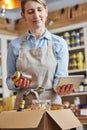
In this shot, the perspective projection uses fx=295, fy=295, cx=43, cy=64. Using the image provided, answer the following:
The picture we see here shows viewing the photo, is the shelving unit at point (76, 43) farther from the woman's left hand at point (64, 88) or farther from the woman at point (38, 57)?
the woman's left hand at point (64, 88)

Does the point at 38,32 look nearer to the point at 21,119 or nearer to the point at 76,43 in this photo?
the point at 21,119

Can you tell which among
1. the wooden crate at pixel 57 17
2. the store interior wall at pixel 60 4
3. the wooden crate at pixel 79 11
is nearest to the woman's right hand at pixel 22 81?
the wooden crate at pixel 79 11

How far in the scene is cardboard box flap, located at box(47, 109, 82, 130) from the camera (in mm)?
1168

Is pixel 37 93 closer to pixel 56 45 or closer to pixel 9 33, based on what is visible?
pixel 56 45

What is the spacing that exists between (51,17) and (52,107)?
3.52m

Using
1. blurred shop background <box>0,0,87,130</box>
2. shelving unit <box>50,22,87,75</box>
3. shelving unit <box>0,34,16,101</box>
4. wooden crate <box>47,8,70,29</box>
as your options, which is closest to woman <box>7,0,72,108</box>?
blurred shop background <box>0,0,87,130</box>

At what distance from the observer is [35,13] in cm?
153

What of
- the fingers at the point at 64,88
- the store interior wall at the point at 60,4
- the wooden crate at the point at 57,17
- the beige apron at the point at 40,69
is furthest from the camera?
the store interior wall at the point at 60,4

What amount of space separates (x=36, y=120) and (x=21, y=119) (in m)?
0.07

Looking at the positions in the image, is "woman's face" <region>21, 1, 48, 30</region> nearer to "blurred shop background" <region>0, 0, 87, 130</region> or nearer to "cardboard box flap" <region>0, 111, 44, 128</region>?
"cardboard box flap" <region>0, 111, 44, 128</region>

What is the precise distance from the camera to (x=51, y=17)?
15.5 feet

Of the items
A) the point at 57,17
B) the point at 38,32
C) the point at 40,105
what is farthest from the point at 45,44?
the point at 57,17

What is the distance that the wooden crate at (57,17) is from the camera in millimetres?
4579

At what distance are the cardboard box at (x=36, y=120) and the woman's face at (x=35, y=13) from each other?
537mm
